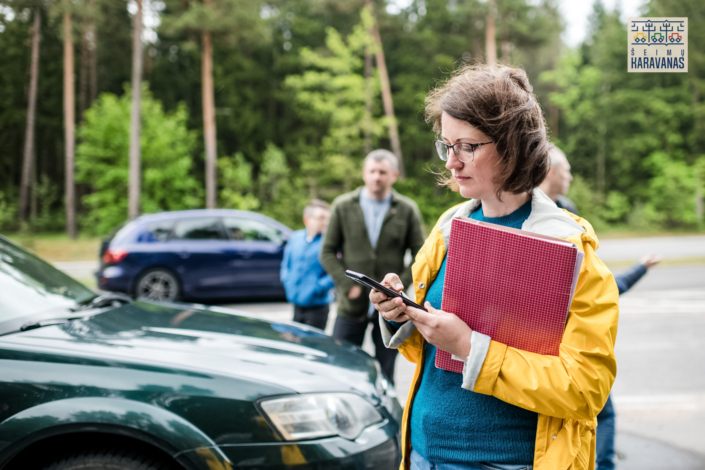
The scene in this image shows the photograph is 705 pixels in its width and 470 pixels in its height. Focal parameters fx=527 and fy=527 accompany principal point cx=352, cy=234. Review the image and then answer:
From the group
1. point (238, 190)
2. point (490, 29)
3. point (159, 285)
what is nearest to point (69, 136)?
point (238, 190)

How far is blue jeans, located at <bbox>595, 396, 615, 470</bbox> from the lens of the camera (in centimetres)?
300

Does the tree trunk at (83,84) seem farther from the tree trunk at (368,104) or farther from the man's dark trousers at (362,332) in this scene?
the man's dark trousers at (362,332)

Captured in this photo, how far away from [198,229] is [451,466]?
27.8 feet

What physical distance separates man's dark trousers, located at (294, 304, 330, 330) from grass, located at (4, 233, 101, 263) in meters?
13.7

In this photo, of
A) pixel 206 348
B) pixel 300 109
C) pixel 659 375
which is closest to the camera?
pixel 206 348

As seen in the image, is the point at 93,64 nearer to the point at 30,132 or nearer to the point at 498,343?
the point at 30,132

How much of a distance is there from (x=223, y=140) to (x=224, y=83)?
3.60m

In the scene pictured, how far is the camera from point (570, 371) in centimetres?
121

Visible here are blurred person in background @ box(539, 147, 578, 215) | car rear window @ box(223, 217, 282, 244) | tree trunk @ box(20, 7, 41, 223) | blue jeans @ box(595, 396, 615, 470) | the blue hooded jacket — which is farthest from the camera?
tree trunk @ box(20, 7, 41, 223)

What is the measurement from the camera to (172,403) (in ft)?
6.46

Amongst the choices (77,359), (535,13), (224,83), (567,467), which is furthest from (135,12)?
(567,467)

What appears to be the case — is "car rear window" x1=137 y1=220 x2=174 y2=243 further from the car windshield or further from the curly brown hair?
the curly brown hair

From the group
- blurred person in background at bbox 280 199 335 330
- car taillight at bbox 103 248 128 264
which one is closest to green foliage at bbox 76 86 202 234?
car taillight at bbox 103 248 128 264

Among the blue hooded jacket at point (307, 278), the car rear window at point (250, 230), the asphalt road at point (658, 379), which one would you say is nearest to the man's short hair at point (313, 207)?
the blue hooded jacket at point (307, 278)
